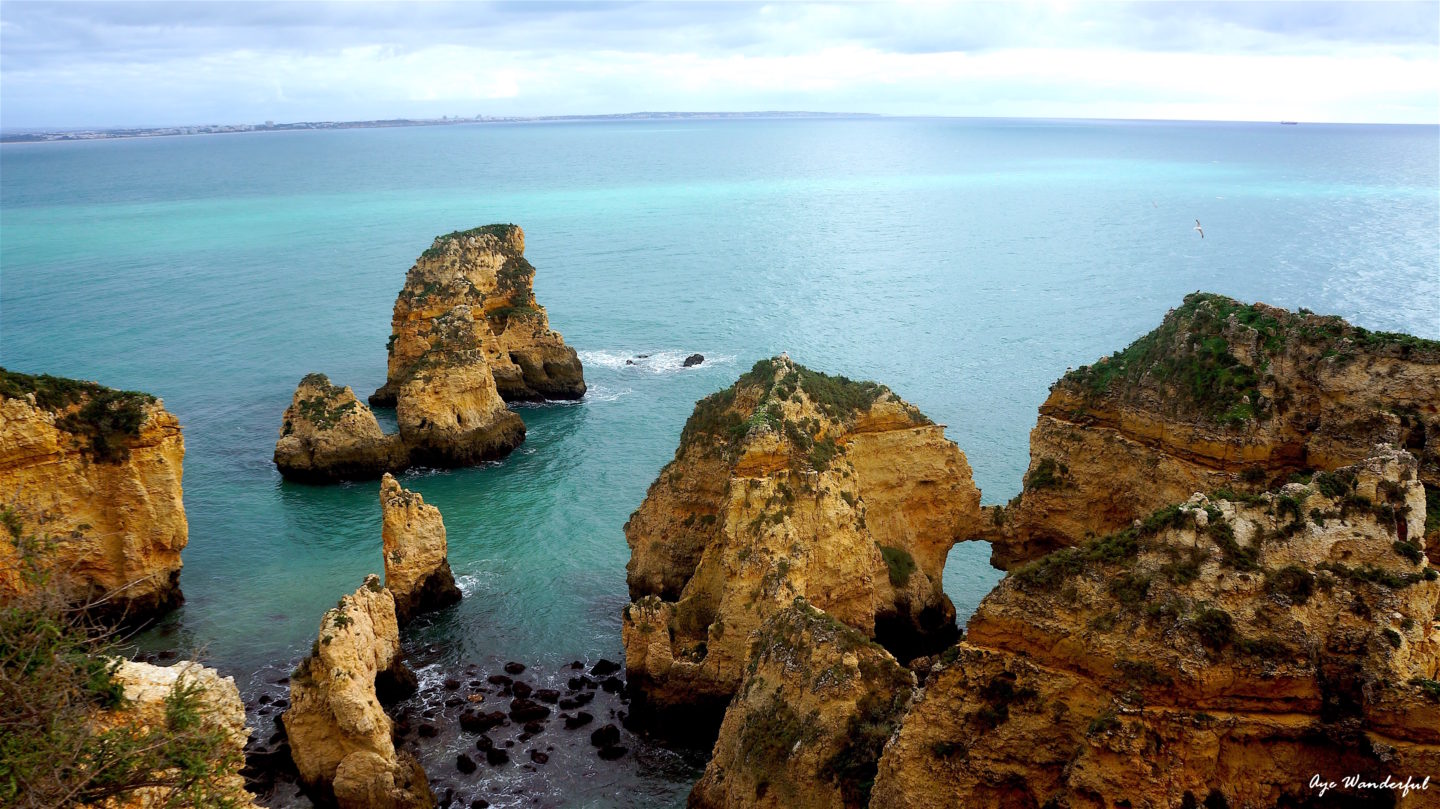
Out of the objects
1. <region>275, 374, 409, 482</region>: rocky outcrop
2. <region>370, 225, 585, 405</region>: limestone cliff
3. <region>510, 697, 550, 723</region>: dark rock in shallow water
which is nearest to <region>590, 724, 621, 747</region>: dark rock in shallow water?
<region>510, 697, 550, 723</region>: dark rock in shallow water

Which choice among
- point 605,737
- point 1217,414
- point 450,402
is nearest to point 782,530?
point 605,737

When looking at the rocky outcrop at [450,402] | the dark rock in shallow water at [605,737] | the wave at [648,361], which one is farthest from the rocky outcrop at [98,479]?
the wave at [648,361]

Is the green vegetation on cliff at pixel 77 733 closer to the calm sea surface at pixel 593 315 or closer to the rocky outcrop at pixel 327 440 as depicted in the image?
the calm sea surface at pixel 593 315

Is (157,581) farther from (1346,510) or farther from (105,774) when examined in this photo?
(1346,510)

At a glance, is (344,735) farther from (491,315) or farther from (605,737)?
(491,315)

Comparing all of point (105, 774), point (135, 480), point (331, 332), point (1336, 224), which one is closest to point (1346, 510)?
point (105, 774)

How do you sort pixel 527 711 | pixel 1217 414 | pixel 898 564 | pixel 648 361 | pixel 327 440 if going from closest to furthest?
1. pixel 1217 414
2. pixel 527 711
3. pixel 898 564
4. pixel 327 440
5. pixel 648 361
